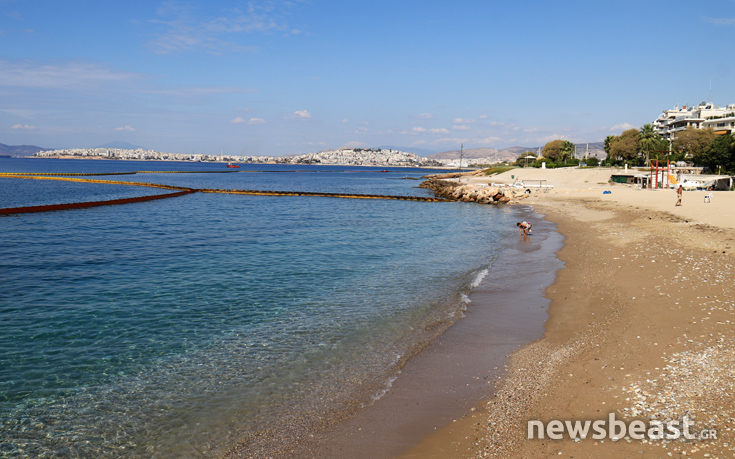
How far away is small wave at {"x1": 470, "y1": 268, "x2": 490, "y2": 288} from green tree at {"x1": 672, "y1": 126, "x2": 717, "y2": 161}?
90.4 meters

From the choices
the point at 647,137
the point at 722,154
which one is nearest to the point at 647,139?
the point at 647,137

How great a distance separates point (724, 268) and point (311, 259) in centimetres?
1694

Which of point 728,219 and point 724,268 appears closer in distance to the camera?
point 724,268

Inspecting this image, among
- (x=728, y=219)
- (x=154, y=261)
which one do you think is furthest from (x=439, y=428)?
(x=728, y=219)

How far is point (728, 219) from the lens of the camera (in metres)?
26.6

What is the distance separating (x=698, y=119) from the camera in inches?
4872

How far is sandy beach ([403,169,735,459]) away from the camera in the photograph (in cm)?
633

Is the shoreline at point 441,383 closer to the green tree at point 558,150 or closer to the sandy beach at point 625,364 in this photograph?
the sandy beach at point 625,364

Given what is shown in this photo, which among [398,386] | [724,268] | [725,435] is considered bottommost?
[398,386]

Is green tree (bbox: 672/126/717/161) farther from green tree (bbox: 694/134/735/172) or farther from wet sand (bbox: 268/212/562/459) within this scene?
wet sand (bbox: 268/212/562/459)

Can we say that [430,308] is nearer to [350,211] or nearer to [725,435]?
[725,435]

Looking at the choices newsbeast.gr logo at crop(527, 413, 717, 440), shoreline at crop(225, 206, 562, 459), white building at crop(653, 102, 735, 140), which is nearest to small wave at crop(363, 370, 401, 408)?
shoreline at crop(225, 206, 562, 459)

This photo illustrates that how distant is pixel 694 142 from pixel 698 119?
48.2 meters

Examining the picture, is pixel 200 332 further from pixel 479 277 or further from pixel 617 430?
pixel 479 277
